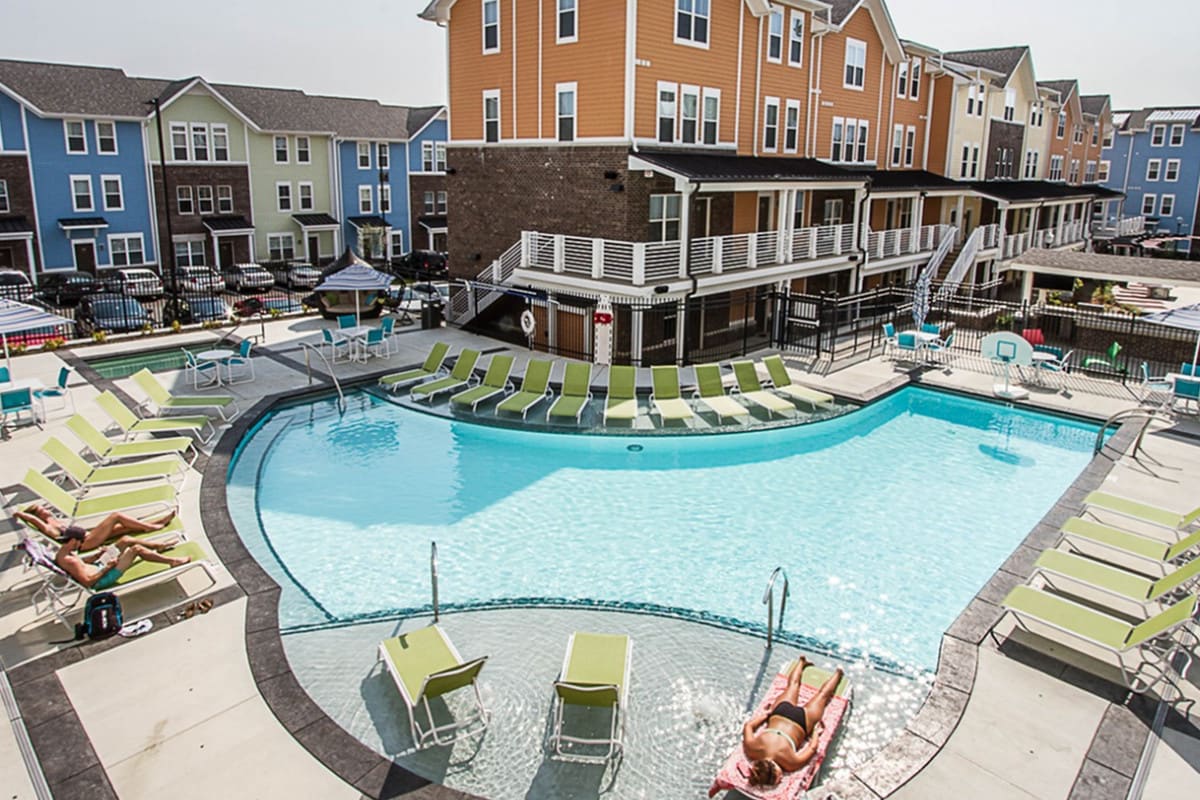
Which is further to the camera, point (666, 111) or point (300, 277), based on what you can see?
point (300, 277)

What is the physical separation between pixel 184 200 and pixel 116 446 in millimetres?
32915

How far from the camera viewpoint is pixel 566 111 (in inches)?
882

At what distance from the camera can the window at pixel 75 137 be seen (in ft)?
123

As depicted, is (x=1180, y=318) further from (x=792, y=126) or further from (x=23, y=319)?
(x=23, y=319)

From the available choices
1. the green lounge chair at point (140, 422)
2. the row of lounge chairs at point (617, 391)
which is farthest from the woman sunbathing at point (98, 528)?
the row of lounge chairs at point (617, 391)

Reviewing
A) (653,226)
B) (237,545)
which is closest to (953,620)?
(237,545)

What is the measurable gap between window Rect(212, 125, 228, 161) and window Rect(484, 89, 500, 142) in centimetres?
2468

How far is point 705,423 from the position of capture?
16.8 m

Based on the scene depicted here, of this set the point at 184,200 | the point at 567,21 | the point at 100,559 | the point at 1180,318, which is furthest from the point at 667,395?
the point at 184,200

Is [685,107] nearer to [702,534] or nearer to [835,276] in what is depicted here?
[835,276]

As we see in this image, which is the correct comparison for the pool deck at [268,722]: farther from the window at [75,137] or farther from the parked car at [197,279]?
the window at [75,137]

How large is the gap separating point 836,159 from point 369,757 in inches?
1138

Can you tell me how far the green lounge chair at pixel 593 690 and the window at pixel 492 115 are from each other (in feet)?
65.0

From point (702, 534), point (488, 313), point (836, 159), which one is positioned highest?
point (836, 159)
